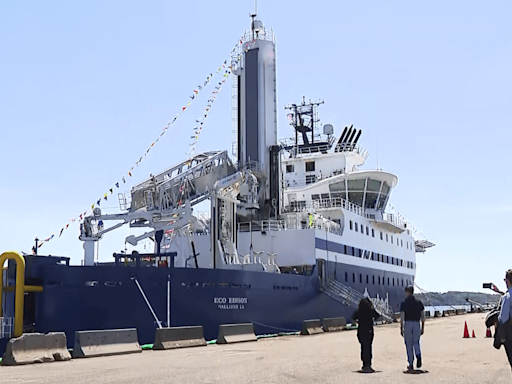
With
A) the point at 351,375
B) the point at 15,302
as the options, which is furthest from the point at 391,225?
the point at 351,375

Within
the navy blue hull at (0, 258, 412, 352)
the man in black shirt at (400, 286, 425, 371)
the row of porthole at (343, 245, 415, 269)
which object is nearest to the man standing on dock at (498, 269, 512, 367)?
the man in black shirt at (400, 286, 425, 371)

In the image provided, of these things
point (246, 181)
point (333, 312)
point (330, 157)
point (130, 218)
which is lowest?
point (333, 312)

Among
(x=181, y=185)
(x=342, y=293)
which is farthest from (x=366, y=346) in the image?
(x=342, y=293)

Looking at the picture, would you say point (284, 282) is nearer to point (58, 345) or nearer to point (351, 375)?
point (58, 345)

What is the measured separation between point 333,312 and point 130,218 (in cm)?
1172

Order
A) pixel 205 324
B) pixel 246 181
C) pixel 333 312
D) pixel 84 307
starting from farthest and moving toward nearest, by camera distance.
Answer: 1. pixel 333 312
2. pixel 246 181
3. pixel 205 324
4. pixel 84 307

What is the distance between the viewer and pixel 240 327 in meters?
19.4

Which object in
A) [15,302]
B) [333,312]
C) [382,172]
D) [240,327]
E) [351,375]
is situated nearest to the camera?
[351,375]

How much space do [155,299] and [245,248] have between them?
10069 mm

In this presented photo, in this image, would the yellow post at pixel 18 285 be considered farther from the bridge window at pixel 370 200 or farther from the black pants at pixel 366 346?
the bridge window at pixel 370 200

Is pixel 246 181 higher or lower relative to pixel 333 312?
higher

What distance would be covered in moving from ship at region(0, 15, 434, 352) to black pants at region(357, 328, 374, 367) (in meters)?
9.68

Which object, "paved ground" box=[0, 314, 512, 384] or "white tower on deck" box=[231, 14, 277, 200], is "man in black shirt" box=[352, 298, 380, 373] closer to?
"paved ground" box=[0, 314, 512, 384]

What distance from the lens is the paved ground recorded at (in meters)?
9.54
